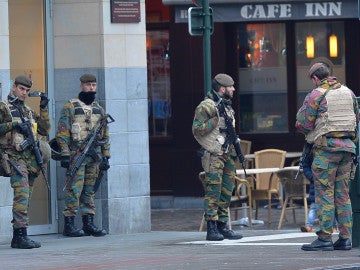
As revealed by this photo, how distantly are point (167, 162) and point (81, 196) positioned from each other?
4982 mm

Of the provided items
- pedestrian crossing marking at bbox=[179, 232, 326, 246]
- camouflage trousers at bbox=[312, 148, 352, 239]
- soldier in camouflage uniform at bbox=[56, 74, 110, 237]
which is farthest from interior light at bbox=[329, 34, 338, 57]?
camouflage trousers at bbox=[312, 148, 352, 239]

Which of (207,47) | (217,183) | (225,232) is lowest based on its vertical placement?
(225,232)

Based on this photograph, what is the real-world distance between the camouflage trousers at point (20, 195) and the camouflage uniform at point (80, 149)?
1105 mm

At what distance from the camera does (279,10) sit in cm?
1870

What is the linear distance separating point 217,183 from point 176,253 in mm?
1257

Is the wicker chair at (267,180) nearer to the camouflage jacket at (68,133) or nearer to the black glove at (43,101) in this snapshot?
the camouflage jacket at (68,133)

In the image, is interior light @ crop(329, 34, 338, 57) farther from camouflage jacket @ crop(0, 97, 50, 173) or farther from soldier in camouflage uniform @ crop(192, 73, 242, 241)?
camouflage jacket @ crop(0, 97, 50, 173)

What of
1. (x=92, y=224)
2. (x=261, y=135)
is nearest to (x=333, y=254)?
(x=92, y=224)

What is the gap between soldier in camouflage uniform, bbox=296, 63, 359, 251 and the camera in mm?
13016

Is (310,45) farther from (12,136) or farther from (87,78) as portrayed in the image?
(12,136)

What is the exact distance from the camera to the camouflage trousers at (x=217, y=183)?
14.3m

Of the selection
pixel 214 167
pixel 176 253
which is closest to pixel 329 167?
pixel 214 167

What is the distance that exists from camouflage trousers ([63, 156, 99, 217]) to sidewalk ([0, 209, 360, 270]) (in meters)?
0.36

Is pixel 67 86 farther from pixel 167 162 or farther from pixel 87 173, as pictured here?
pixel 167 162
